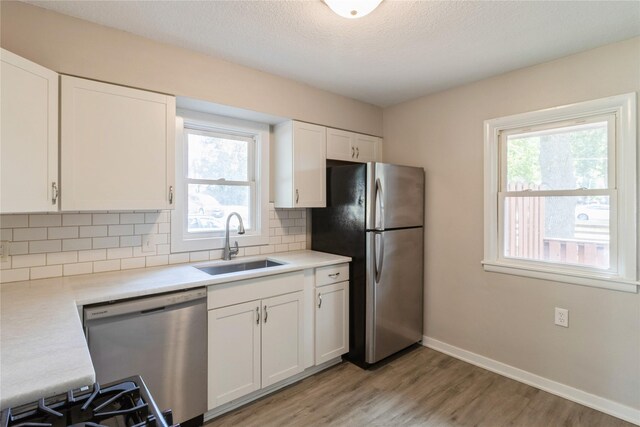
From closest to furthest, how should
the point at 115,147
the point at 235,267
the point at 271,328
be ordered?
the point at 115,147, the point at 271,328, the point at 235,267

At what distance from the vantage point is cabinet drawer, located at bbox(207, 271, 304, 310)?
1.98 meters

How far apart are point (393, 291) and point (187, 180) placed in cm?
197

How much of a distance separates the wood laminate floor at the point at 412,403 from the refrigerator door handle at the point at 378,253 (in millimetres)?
826

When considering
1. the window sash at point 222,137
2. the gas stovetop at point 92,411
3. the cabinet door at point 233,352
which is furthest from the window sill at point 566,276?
the gas stovetop at point 92,411

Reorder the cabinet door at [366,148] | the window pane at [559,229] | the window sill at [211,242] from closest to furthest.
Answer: the window pane at [559,229] → the window sill at [211,242] → the cabinet door at [366,148]

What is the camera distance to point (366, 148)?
338 cm

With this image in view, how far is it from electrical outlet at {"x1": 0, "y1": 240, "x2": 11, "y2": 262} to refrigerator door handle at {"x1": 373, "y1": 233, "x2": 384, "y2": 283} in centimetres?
237

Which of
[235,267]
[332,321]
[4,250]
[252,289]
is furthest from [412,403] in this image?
[4,250]

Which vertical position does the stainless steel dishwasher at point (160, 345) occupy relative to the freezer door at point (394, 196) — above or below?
below

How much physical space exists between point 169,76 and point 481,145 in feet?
8.17

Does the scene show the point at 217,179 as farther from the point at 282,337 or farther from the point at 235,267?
the point at 282,337

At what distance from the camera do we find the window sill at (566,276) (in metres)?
2.04

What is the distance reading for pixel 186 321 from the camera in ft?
6.07

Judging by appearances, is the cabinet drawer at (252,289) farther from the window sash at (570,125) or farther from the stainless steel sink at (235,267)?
the window sash at (570,125)
